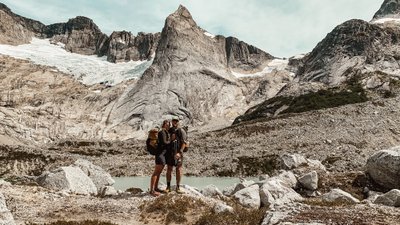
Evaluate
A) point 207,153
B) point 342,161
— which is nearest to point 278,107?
point 207,153

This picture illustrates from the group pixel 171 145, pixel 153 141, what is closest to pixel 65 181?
pixel 153 141

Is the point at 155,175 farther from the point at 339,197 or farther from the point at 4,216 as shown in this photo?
the point at 339,197

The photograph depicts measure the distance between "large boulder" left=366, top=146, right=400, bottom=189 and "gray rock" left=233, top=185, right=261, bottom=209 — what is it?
9.92 meters

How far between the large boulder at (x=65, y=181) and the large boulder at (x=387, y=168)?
19686 mm

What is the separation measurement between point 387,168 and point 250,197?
10.8 metres

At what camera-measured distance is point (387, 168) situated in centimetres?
2856

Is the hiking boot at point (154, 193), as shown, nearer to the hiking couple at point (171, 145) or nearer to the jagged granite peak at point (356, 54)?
the hiking couple at point (171, 145)

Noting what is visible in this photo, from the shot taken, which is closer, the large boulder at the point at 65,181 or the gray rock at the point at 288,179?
the large boulder at the point at 65,181

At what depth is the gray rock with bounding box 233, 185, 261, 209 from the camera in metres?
23.5

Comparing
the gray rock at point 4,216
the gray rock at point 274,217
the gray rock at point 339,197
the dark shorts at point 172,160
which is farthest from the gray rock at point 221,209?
the gray rock at point 4,216

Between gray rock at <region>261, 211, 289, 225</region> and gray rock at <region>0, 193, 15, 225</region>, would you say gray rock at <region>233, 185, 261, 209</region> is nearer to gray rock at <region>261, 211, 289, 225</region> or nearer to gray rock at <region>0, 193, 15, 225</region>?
gray rock at <region>261, 211, 289, 225</region>

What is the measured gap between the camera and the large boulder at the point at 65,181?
85.6 ft

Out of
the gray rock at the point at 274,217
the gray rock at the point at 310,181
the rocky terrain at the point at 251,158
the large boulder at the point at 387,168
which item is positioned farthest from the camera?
the gray rock at the point at 310,181

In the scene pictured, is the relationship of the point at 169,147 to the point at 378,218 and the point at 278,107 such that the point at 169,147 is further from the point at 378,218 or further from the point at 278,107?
the point at 278,107
